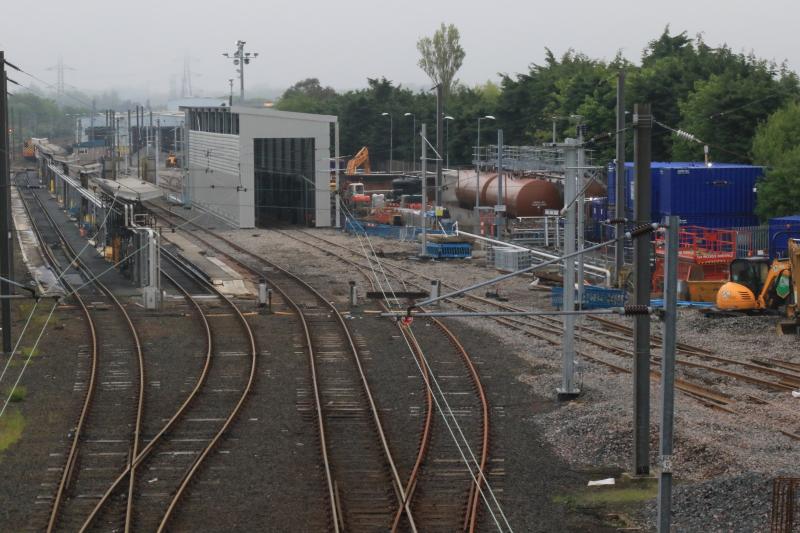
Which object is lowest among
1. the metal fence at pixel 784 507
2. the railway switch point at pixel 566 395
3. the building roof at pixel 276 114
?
the railway switch point at pixel 566 395

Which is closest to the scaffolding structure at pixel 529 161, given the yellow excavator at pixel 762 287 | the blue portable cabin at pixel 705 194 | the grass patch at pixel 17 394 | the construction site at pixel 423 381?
the blue portable cabin at pixel 705 194

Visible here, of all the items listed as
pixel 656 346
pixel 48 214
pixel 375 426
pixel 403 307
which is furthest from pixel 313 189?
pixel 375 426

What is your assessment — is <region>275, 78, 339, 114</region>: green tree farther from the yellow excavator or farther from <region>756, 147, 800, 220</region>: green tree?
the yellow excavator

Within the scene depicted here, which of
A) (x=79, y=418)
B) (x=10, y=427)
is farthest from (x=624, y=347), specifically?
(x=10, y=427)

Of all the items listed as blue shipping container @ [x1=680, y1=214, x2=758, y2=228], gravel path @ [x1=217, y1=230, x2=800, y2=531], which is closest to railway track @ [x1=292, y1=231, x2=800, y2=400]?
gravel path @ [x1=217, y1=230, x2=800, y2=531]

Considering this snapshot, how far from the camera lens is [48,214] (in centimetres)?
6328

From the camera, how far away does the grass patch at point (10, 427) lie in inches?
603

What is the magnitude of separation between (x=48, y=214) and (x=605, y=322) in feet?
145

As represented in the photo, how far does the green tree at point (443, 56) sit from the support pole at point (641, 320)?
10535 cm

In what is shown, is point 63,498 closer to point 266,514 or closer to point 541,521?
point 266,514

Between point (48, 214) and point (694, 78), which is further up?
point (694, 78)

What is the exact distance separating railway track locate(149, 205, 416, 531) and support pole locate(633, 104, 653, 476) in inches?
116

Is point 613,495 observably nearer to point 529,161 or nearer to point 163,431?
point 163,431

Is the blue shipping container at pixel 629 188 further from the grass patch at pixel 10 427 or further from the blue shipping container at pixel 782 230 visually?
the grass patch at pixel 10 427
